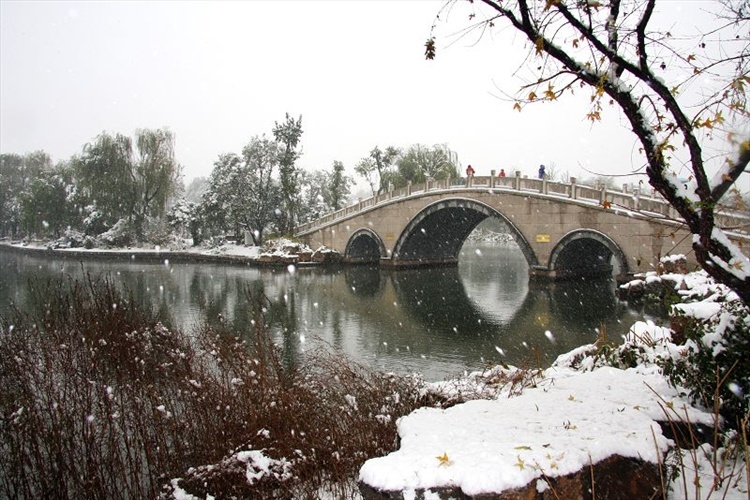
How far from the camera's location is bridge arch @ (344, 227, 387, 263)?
101ft

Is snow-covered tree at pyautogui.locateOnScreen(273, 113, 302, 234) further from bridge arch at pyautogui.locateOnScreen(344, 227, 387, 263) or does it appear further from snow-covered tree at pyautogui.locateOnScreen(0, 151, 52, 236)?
snow-covered tree at pyautogui.locateOnScreen(0, 151, 52, 236)

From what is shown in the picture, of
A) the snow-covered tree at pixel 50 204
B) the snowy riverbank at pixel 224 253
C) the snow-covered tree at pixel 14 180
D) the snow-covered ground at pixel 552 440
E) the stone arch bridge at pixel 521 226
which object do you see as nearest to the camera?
the snow-covered ground at pixel 552 440

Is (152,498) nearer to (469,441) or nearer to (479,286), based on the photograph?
(469,441)

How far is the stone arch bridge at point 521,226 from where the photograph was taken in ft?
61.3

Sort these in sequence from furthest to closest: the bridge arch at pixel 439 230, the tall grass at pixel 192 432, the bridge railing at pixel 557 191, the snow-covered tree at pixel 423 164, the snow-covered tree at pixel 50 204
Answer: the snow-covered tree at pixel 423 164 < the snow-covered tree at pixel 50 204 < the bridge arch at pixel 439 230 < the bridge railing at pixel 557 191 < the tall grass at pixel 192 432

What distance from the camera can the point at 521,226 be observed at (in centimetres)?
2314

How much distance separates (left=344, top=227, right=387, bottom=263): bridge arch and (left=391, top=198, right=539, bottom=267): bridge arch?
5.41 feet

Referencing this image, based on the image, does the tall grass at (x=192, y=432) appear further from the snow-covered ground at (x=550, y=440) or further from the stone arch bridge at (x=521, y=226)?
the stone arch bridge at (x=521, y=226)

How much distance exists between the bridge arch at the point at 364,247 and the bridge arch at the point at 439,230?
1650 mm

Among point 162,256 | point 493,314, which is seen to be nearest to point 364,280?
point 493,314

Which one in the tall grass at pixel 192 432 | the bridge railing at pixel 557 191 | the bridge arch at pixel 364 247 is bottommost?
the tall grass at pixel 192 432

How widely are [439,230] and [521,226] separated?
781 cm

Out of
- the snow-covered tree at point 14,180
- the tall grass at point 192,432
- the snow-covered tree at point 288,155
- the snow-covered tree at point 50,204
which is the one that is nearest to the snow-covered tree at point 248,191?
the snow-covered tree at point 288,155

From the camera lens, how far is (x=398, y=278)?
25.5 meters
